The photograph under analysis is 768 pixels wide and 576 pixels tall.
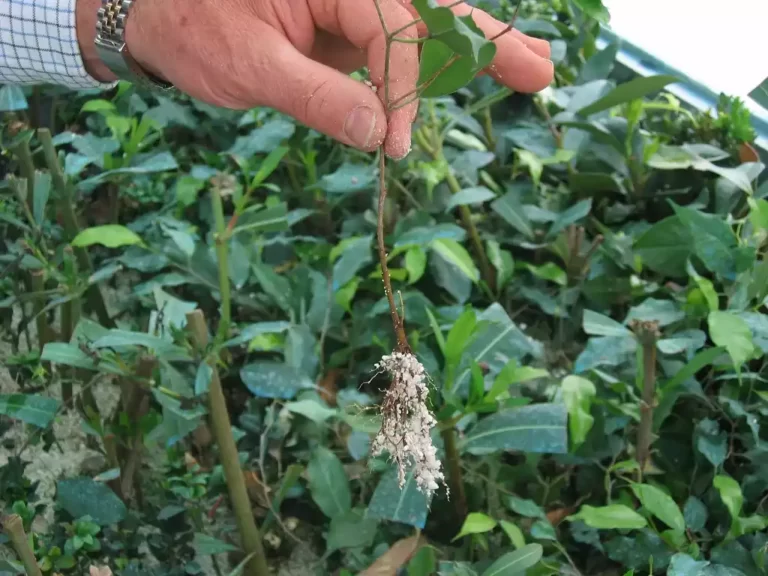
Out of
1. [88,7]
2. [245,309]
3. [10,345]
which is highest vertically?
[88,7]

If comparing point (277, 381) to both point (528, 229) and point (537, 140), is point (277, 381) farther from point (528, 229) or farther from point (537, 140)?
point (537, 140)

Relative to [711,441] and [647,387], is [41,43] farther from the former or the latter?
[711,441]

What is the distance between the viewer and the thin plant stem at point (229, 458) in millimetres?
670

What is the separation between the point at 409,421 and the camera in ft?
1.85

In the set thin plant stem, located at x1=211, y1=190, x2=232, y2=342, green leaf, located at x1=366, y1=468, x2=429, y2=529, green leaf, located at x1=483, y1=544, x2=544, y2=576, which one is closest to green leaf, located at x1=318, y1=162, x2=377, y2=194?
thin plant stem, located at x1=211, y1=190, x2=232, y2=342

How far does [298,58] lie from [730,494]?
60cm

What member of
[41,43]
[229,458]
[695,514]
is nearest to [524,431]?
[695,514]

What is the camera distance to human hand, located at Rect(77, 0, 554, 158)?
541 millimetres

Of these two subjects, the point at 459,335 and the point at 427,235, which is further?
the point at 427,235

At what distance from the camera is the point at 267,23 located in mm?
621

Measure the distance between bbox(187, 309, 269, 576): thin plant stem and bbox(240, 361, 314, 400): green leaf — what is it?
10 centimetres

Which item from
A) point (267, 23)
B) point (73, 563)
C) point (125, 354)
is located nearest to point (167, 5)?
point (267, 23)

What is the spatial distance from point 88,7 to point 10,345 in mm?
500

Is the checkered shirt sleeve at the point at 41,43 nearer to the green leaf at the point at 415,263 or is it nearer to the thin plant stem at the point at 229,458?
the thin plant stem at the point at 229,458
